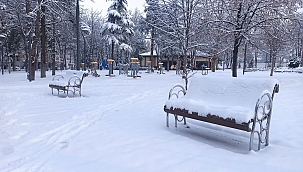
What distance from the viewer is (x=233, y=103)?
13.3 feet

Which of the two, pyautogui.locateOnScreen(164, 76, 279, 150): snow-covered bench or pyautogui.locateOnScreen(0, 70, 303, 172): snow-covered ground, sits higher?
pyautogui.locateOnScreen(164, 76, 279, 150): snow-covered bench

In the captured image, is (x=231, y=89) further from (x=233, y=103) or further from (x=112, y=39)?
(x=112, y=39)

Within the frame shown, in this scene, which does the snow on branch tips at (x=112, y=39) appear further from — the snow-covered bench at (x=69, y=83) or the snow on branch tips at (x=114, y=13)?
the snow-covered bench at (x=69, y=83)

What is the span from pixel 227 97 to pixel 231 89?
0.53ft

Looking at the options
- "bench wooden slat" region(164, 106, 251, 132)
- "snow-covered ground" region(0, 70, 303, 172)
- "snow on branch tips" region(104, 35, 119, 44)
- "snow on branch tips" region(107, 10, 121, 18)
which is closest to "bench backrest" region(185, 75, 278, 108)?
"bench wooden slat" region(164, 106, 251, 132)

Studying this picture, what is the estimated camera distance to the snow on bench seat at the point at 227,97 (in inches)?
143

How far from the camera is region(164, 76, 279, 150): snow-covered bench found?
3.52 metres

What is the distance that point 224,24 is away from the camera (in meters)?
13.9

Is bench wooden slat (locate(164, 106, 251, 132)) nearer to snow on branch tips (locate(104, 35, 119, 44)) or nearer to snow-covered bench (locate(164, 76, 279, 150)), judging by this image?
snow-covered bench (locate(164, 76, 279, 150))

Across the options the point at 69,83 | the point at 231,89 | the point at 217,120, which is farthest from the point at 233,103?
the point at 69,83

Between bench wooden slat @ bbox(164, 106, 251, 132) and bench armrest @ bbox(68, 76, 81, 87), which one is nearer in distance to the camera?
bench wooden slat @ bbox(164, 106, 251, 132)

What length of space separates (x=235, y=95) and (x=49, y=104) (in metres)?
5.48

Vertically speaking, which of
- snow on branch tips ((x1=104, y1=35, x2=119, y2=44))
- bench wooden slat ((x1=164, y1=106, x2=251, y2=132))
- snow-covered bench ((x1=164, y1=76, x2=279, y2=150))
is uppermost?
snow on branch tips ((x1=104, y1=35, x2=119, y2=44))

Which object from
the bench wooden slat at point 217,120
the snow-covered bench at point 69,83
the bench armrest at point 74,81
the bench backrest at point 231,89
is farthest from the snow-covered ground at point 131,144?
the bench armrest at point 74,81
